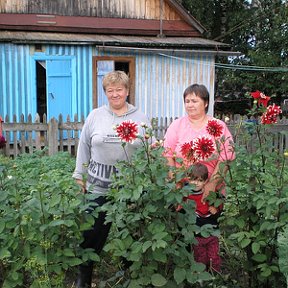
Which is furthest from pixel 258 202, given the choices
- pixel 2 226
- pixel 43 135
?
pixel 43 135

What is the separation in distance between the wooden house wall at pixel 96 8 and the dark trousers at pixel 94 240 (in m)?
9.62

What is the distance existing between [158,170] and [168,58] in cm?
979

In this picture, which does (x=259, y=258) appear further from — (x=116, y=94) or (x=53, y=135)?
(x=53, y=135)

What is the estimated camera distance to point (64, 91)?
11438mm

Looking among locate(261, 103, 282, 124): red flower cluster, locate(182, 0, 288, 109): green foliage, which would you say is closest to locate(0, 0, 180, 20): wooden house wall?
locate(182, 0, 288, 109): green foliage

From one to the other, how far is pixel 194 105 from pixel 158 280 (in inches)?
45.4

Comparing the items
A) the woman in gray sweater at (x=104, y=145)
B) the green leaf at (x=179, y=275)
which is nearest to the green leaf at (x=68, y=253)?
the woman in gray sweater at (x=104, y=145)

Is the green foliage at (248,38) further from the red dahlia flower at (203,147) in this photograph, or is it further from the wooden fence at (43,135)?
the red dahlia flower at (203,147)

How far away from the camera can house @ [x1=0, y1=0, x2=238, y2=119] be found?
11156mm

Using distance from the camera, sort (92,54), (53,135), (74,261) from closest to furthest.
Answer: (74,261) < (53,135) < (92,54)

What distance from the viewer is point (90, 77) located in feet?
38.1

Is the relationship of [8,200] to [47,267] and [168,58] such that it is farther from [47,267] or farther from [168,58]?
[168,58]

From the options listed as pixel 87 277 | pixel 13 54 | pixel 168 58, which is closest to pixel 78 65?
pixel 13 54

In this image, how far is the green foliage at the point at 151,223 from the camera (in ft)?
8.30
